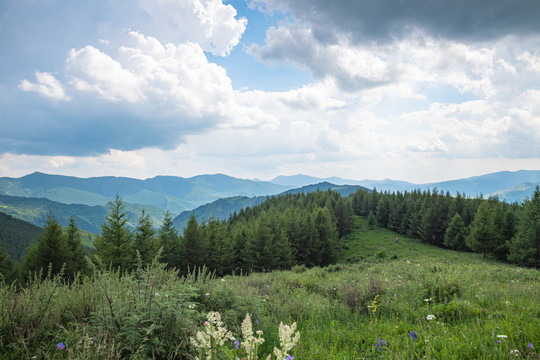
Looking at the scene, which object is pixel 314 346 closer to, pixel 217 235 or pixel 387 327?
pixel 387 327

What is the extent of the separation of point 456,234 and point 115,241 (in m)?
62.9

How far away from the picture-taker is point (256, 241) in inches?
1640

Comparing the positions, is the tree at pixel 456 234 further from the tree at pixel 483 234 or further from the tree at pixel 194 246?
the tree at pixel 194 246

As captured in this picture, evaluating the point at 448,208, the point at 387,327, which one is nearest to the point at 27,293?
the point at 387,327

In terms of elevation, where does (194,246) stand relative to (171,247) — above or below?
above

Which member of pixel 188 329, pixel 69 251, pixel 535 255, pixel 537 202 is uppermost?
pixel 537 202

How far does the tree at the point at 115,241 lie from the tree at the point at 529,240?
165ft

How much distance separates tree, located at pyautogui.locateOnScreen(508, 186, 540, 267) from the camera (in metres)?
34.0

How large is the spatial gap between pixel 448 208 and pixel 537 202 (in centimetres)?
2801

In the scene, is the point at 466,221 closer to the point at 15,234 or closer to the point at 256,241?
the point at 256,241

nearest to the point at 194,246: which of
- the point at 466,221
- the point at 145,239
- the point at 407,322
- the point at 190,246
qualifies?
the point at 190,246

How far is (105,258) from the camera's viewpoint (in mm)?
26984

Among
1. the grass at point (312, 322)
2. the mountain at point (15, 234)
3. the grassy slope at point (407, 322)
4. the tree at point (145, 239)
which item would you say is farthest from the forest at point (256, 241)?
the mountain at point (15, 234)

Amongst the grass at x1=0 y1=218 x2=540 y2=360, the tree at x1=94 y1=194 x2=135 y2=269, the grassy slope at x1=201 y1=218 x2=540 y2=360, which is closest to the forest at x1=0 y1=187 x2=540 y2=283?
the tree at x1=94 y1=194 x2=135 y2=269
